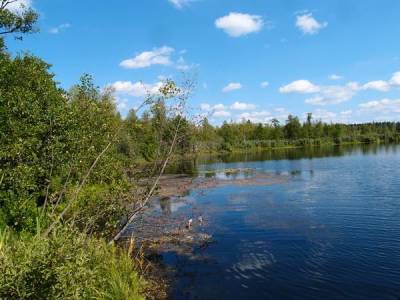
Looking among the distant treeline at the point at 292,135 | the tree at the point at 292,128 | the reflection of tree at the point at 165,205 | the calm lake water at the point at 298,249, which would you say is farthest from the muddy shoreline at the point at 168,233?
the tree at the point at 292,128

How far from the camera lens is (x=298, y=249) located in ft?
60.4

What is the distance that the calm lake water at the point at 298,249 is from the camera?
565 inches

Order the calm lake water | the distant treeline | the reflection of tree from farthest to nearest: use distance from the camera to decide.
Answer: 1. the distant treeline
2. the reflection of tree
3. the calm lake water

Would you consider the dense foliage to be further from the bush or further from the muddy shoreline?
the bush

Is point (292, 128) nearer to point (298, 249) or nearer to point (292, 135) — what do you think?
point (292, 135)

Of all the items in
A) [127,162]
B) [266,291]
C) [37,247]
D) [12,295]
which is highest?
[127,162]

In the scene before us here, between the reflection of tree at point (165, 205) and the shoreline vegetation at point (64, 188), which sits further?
the reflection of tree at point (165, 205)

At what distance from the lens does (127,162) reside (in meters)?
19.6

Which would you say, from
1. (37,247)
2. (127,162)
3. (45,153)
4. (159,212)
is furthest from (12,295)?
(159,212)

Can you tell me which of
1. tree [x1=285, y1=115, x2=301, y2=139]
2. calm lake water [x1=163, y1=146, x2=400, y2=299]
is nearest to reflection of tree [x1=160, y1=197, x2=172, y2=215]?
calm lake water [x1=163, y1=146, x2=400, y2=299]

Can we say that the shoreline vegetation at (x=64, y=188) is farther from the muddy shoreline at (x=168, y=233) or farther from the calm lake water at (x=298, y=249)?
the calm lake water at (x=298, y=249)

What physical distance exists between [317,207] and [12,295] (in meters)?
22.1

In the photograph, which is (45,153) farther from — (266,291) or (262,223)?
(262,223)

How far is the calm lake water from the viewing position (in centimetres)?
1436
